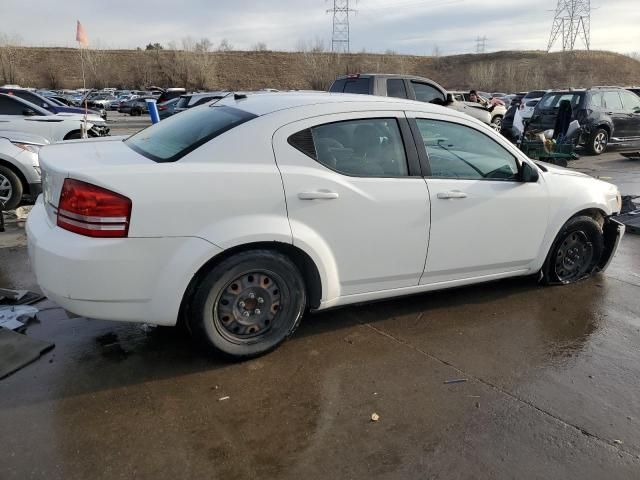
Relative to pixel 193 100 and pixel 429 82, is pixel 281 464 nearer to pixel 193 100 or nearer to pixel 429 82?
pixel 429 82

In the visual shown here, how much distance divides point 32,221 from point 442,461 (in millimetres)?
2831

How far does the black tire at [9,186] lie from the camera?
7.02m

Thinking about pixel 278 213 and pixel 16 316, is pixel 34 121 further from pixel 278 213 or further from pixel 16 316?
pixel 278 213

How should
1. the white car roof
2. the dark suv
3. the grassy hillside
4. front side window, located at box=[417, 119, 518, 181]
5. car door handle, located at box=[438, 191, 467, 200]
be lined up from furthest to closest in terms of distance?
the grassy hillside
the dark suv
front side window, located at box=[417, 119, 518, 181]
car door handle, located at box=[438, 191, 467, 200]
the white car roof

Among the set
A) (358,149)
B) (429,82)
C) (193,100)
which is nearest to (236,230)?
(358,149)

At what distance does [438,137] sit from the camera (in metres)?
3.94

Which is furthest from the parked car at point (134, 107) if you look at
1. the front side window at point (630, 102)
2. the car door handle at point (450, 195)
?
the car door handle at point (450, 195)

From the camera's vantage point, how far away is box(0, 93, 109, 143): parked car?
10510 millimetres

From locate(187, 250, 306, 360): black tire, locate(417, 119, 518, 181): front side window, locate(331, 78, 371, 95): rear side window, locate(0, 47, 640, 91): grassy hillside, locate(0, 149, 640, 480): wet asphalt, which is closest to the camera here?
locate(0, 149, 640, 480): wet asphalt

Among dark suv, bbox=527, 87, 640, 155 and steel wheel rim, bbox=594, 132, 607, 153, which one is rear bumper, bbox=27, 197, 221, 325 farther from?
steel wheel rim, bbox=594, 132, 607, 153

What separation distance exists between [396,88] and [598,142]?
22.6 ft

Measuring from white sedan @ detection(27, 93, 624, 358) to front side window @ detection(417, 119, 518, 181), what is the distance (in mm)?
10

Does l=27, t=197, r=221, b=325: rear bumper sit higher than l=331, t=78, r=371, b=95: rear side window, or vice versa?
l=331, t=78, r=371, b=95: rear side window

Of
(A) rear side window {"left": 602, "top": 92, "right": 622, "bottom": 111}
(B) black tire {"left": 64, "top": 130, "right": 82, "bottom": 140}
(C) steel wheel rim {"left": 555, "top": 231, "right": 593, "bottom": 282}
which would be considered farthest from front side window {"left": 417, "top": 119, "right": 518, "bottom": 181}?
(A) rear side window {"left": 602, "top": 92, "right": 622, "bottom": 111}
